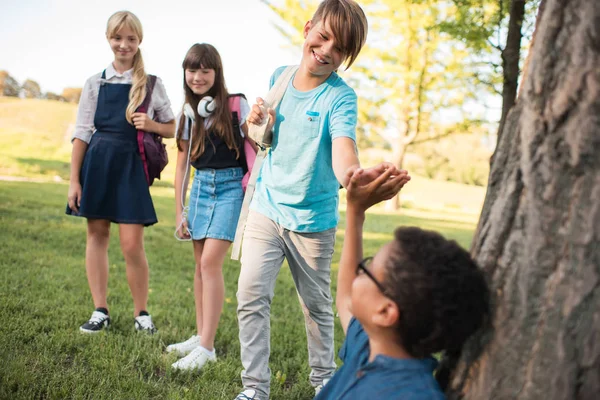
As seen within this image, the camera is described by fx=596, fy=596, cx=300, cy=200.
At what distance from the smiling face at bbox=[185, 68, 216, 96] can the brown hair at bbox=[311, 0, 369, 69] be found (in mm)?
1231

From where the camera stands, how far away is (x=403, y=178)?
2020 millimetres

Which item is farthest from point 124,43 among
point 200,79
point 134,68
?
point 200,79

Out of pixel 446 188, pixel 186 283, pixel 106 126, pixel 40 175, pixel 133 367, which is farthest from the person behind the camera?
pixel 446 188

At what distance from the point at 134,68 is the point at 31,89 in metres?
38.3

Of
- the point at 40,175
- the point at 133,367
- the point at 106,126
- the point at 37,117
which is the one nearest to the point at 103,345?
the point at 133,367

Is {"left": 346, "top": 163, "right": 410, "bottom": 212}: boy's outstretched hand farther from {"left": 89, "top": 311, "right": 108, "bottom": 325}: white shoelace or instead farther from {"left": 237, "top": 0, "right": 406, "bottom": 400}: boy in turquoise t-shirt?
{"left": 89, "top": 311, "right": 108, "bottom": 325}: white shoelace

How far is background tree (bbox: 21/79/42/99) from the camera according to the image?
125 feet

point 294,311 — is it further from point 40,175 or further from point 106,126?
point 40,175

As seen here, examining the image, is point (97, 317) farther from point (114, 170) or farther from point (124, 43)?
point (124, 43)

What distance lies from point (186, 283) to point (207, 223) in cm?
247

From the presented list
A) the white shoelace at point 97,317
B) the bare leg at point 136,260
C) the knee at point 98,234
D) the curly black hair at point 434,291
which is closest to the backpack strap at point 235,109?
the bare leg at point 136,260

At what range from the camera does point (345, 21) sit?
9.53ft

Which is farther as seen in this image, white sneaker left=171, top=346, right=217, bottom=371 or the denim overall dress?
the denim overall dress

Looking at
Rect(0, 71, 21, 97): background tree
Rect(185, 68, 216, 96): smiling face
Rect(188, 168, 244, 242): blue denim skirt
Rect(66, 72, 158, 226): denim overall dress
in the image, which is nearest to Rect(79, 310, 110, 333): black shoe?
Rect(66, 72, 158, 226): denim overall dress
